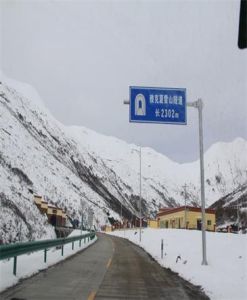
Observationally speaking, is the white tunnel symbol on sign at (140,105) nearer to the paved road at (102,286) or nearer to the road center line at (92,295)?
the paved road at (102,286)

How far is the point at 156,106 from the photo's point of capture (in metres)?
19.2

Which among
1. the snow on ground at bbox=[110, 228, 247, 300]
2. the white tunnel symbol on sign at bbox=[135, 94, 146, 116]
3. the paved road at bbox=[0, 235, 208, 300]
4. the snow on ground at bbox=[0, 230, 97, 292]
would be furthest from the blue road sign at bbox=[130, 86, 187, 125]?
the snow on ground at bbox=[0, 230, 97, 292]

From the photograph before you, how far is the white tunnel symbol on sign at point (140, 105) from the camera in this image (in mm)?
19109

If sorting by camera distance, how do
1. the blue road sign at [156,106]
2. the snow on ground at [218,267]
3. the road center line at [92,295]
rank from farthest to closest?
the blue road sign at [156,106] < the snow on ground at [218,267] < the road center line at [92,295]

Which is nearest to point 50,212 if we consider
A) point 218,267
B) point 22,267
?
point 22,267

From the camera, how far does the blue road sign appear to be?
1909cm

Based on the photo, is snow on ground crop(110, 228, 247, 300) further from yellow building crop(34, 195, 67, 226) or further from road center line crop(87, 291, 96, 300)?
yellow building crop(34, 195, 67, 226)

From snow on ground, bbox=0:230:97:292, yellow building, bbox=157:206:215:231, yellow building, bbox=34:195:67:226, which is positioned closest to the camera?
snow on ground, bbox=0:230:97:292

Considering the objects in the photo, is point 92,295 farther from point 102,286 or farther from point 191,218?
point 191,218

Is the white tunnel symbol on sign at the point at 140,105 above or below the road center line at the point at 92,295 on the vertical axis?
above

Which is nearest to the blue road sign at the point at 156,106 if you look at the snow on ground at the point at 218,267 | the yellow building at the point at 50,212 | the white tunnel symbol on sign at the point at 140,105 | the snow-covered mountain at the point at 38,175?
the white tunnel symbol on sign at the point at 140,105

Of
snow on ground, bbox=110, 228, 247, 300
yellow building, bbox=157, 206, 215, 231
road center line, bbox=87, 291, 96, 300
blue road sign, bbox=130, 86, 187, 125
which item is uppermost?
blue road sign, bbox=130, 86, 187, 125

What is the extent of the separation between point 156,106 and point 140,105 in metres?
0.62

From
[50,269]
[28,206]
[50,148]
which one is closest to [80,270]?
[50,269]
